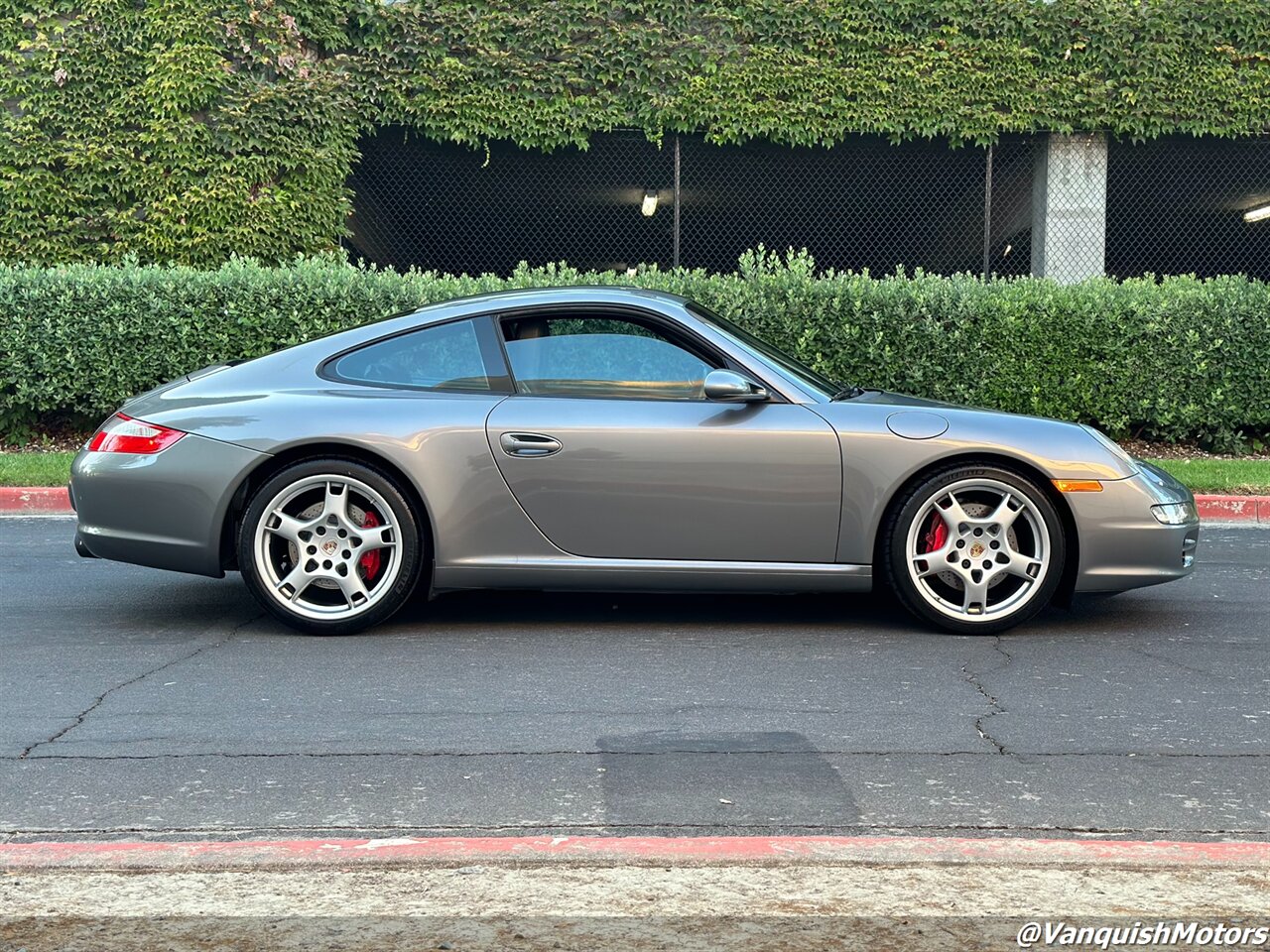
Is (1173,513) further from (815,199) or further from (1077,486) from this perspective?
(815,199)

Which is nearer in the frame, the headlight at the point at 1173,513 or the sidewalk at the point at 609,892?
the sidewalk at the point at 609,892

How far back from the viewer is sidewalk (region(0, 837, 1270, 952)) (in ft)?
10.3

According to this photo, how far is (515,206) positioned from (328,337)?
13.4 m

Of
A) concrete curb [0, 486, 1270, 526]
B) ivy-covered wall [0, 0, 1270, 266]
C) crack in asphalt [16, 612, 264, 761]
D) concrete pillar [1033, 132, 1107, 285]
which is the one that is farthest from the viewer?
concrete pillar [1033, 132, 1107, 285]

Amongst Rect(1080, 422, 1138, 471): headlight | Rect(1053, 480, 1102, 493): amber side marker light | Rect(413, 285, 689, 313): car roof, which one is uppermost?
Rect(413, 285, 689, 313): car roof

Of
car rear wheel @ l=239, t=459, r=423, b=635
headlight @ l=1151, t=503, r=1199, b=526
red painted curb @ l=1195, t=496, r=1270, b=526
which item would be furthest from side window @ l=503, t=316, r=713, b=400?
red painted curb @ l=1195, t=496, r=1270, b=526

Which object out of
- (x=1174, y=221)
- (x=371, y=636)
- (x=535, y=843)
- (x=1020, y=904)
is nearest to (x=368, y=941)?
(x=535, y=843)

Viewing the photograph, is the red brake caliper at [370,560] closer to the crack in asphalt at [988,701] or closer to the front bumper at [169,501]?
the front bumper at [169,501]

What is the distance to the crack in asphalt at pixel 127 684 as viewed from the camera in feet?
15.5

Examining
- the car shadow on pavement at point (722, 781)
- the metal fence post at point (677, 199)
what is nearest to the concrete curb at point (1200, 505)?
the car shadow on pavement at point (722, 781)

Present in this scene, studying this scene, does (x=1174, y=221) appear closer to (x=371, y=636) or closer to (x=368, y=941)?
(x=371, y=636)

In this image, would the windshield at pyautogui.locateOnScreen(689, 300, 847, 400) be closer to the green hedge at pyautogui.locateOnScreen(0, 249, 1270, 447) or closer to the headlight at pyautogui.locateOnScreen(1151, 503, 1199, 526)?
the headlight at pyautogui.locateOnScreen(1151, 503, 1199, 526)

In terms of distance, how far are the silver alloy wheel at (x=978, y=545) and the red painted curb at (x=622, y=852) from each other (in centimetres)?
251

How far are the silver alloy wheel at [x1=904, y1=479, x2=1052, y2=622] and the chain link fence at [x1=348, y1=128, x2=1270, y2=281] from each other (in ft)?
34.7
